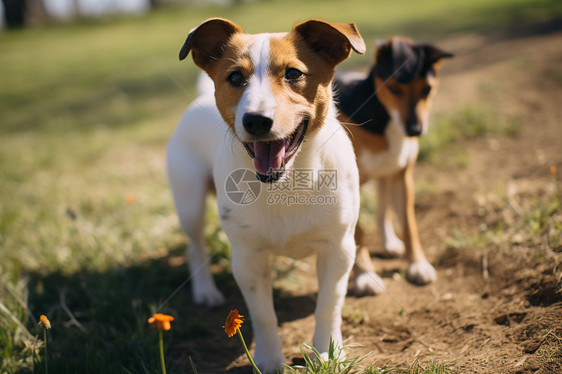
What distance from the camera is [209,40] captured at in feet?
9.31

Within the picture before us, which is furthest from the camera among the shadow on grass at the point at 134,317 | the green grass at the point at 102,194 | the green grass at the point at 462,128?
the green grass at the point at 462,128

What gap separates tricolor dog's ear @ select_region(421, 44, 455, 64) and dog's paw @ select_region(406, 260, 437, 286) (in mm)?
1707

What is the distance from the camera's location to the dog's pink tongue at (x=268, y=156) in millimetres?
2439

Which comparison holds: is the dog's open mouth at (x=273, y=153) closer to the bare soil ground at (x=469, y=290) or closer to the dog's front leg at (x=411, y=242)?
the bare soil ground at (x=469, y=290)

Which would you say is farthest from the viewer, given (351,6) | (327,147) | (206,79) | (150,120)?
(351,6)

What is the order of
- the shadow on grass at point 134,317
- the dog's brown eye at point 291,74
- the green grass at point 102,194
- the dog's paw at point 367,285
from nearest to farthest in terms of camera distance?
the dog's brown eye at point 291,74 < the shadow on grass at point 134,317 < the green grass at point 102,194 < the dog's paw at point 367,285

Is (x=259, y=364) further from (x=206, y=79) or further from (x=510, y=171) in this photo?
(x=510, y=171)

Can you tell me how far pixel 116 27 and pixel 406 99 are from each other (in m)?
20.0

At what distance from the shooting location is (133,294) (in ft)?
12.4

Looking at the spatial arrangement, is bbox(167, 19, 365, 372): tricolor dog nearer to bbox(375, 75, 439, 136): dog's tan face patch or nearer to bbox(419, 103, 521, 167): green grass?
bbox(375, 75, 439, 136): dog's tan face patch

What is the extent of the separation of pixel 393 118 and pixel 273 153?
1.63 meters

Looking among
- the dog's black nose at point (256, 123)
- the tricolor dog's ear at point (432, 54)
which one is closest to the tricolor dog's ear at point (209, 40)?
the dog's black nose at point (256, 123)

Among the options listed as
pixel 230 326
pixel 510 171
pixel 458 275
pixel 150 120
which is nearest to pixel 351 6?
pixel 150 120

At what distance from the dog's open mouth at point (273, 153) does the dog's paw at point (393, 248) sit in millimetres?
2078
